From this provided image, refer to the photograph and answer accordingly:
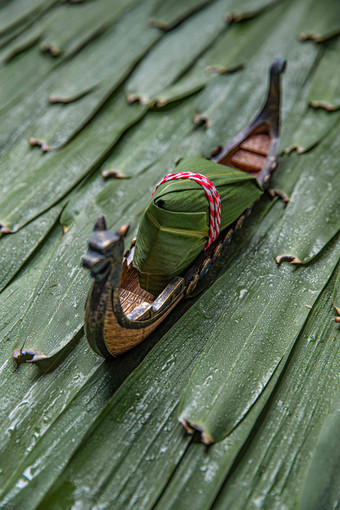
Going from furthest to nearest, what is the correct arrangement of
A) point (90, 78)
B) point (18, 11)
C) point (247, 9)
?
1. point (18, 11)
2. point (247, 9)
3. point (90, 78)

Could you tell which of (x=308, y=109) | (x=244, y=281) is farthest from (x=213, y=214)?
(x=308, y=109)

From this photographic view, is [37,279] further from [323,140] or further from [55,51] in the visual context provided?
[55,51]

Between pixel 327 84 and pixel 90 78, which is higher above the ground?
pixel 90 78

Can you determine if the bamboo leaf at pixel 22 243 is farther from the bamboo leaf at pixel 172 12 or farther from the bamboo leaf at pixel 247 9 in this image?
the bamboo leaf at pixel 247 9

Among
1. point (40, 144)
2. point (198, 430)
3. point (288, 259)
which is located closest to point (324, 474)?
point (198, 430)

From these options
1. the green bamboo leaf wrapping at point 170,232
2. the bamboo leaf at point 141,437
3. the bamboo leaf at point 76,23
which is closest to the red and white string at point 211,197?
the green bamboo leaf wrapping at point 170,232

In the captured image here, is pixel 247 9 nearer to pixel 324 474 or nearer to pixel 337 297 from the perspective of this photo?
pixel 337 297

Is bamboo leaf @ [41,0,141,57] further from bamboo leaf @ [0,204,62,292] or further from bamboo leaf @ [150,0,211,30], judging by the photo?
bamboo leaf @ [0,204,62,292]
